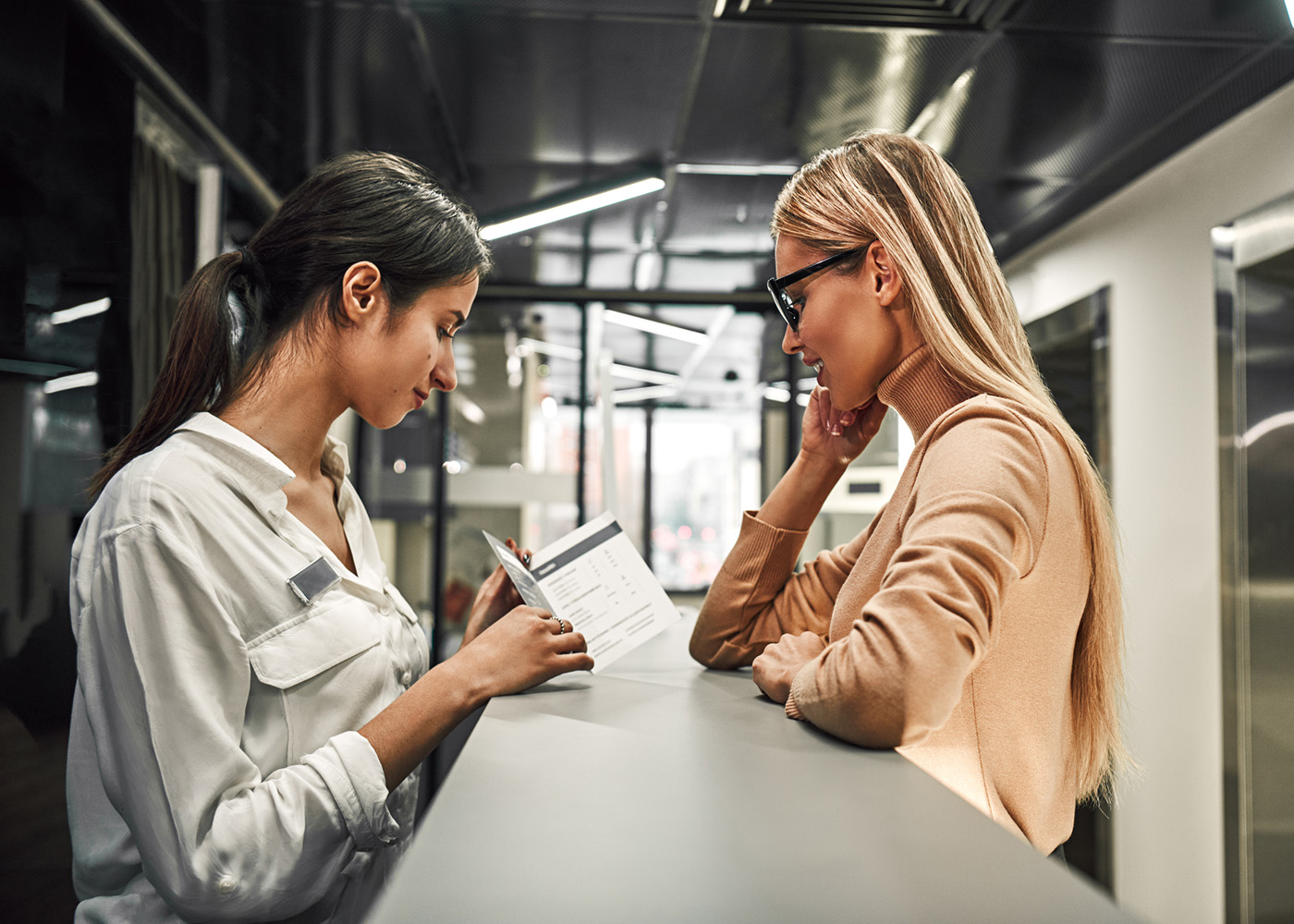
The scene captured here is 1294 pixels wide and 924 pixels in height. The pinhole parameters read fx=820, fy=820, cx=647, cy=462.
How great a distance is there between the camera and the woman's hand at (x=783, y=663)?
3.01ft

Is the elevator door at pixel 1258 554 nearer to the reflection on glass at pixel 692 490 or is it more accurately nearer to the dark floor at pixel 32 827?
the dark floor at pixel 32 827

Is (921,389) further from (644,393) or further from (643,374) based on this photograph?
(644,393)

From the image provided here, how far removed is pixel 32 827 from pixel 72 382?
107 centimetres

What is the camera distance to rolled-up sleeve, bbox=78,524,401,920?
836 millimetres

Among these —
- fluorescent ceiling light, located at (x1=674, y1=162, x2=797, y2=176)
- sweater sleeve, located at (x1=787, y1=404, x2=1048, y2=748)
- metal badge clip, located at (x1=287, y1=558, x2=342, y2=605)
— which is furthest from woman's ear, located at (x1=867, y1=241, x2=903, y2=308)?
fluorescent ceiling light, located at (x1=674, y1=162, x2=797, y2=176)

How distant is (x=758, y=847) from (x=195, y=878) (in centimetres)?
65

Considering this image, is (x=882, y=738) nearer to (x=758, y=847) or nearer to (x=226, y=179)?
(x=758, y=847)

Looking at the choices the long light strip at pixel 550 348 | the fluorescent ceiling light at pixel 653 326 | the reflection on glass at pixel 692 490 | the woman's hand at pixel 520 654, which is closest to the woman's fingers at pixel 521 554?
the woman's hand at pixel 520 654

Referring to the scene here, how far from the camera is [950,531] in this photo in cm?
73

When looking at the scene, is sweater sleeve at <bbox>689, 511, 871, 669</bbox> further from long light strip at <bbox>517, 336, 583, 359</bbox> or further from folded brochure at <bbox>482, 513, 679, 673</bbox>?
long light strip at <bbox>517, 336, 583, 359</bbox>

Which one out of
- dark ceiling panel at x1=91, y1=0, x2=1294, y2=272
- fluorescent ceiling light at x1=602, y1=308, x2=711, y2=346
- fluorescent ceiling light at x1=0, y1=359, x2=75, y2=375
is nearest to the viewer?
fluorescent ceiling light at x1=0, y1=359, x2=75, y2=375

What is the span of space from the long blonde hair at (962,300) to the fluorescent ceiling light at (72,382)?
1864mm

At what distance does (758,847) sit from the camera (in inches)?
18.7

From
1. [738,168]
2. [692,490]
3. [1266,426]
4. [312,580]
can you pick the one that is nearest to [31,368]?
Answer: [312,580]
